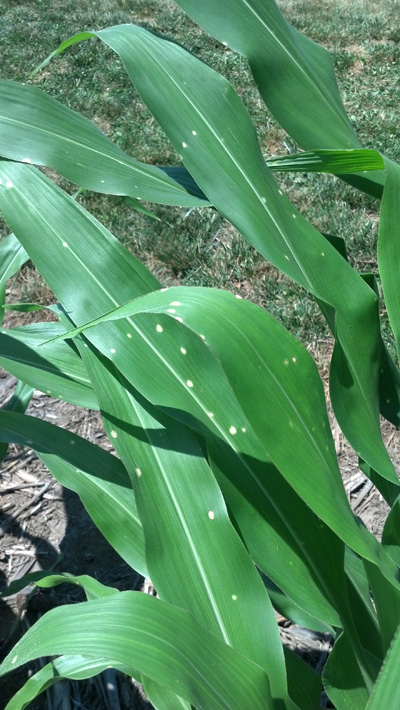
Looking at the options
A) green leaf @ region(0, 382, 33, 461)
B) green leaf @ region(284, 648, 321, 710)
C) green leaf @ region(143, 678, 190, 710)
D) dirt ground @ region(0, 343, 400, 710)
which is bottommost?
dirt ground @ region(0, 343, 400, 710)

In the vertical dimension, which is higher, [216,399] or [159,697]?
[216,399]

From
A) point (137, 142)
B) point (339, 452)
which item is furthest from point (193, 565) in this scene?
point (137, 142)

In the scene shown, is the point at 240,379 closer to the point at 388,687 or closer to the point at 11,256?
the point at 388,687

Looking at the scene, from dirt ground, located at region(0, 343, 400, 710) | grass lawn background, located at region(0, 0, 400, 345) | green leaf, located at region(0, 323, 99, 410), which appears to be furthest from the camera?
grass lawn background, located at region(0, 0, 400, 345)

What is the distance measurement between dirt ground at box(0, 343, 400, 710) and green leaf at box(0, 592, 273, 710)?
0.62 m

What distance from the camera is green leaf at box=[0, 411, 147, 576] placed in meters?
0.94

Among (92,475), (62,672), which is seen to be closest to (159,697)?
(62,672)

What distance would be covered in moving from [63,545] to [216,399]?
791mm

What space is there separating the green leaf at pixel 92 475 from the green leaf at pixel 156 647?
0.95 ft

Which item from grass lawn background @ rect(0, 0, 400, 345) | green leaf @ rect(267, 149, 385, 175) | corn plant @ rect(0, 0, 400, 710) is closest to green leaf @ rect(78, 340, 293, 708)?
corn plant @ rect(0, 0, 400, 710)

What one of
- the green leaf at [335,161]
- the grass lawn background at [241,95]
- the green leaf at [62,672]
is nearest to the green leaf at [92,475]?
the green leaf at [62,672]

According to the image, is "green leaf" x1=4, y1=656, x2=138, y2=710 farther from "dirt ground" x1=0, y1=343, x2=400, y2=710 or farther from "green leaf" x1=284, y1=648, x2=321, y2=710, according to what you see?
"dirt ground" x1=0, y1=343, x2=400, y2=710

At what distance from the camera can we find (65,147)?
892mm

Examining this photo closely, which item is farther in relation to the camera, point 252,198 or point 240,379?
point 252,198
